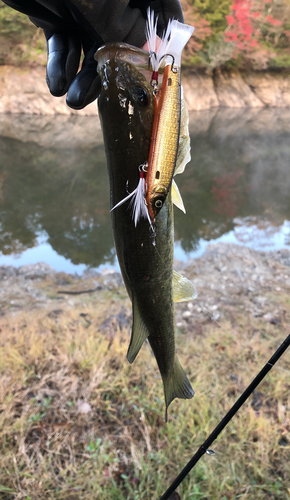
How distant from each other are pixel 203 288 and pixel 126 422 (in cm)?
261

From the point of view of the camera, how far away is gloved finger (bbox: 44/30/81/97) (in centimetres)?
121

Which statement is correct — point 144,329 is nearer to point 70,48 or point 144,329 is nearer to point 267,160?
point 70,48

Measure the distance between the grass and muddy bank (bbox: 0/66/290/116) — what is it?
16.9m

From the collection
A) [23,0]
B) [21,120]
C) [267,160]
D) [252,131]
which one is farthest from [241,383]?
[21,120]

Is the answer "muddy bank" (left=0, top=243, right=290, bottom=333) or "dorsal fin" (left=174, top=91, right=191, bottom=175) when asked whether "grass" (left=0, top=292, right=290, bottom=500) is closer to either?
"muddy bank" (left=0, top=243, right=290, bottom=333)

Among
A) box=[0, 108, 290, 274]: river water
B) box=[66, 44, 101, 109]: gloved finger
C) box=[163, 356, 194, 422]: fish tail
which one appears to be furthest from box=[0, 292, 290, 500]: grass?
box=[0, 108, 290, 274]: river water

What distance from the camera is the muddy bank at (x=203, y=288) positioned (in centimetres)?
404

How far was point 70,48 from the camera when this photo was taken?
1.26 metres

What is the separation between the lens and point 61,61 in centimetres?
124

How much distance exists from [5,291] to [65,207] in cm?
356

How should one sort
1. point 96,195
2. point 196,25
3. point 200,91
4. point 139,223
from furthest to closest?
1. point 200,91
2. point 196,25
3. point 96,195
4. point 139,223

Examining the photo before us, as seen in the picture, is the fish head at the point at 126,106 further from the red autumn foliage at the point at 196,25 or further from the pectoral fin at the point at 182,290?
the red autumn foliage at the point at 196,25

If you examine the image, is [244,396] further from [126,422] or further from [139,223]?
[126,422]

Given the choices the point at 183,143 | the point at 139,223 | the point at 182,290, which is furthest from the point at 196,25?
the point at 139,223
